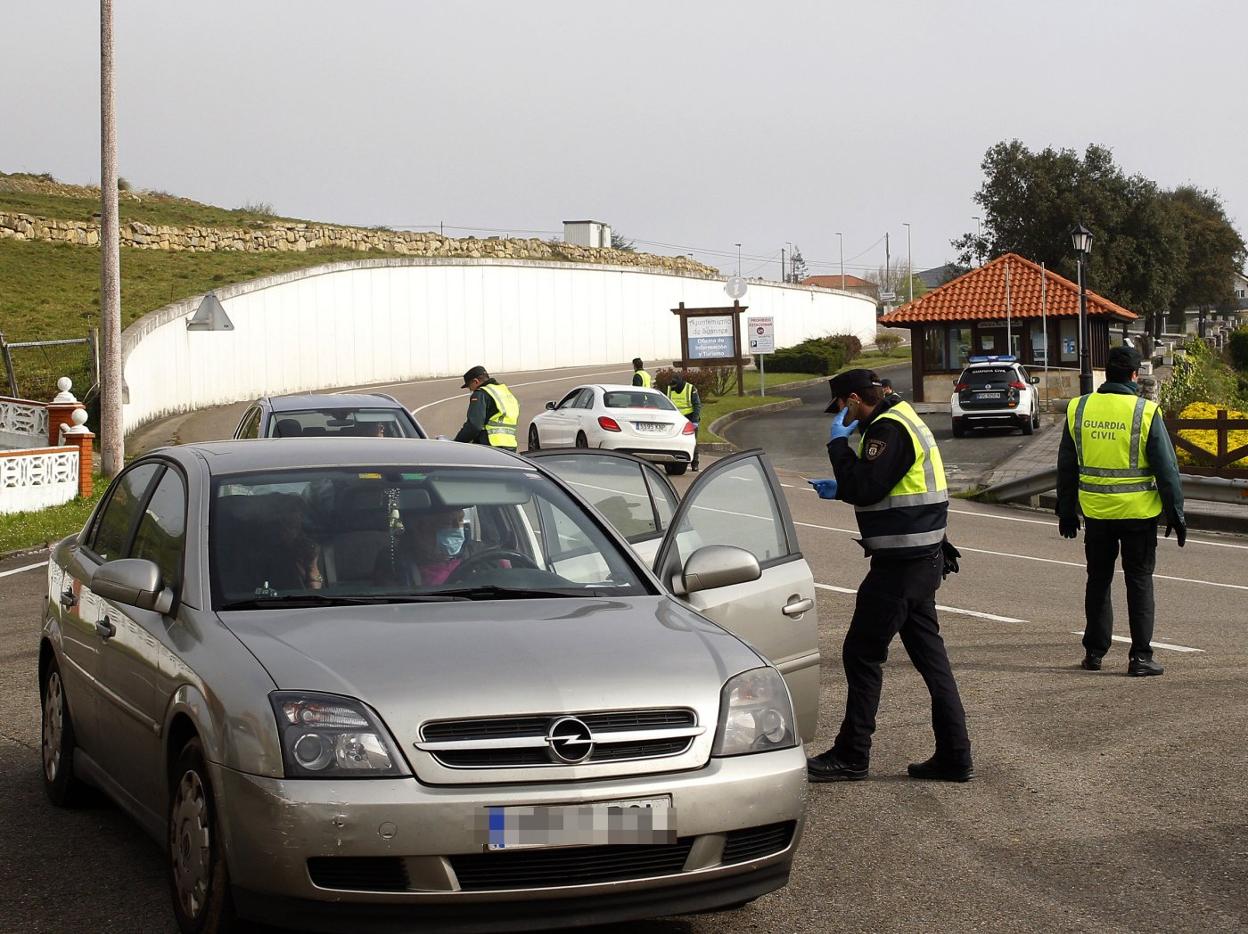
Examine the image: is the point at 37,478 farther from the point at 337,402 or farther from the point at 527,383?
the point at 527,383

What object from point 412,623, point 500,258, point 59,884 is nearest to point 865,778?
point 412,623

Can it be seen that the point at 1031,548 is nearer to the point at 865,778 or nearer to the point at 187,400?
the point at 865,778

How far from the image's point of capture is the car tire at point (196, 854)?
4.43m

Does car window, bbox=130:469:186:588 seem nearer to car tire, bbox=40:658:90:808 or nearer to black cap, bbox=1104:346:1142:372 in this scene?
car tire, bbox=40:658:90:808

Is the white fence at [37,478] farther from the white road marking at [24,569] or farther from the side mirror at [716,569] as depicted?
the side mirror at [716,569]

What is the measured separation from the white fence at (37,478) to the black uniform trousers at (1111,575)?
49.7 feet

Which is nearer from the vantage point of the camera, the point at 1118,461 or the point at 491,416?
the point at 1118,461

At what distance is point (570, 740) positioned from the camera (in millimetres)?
4266

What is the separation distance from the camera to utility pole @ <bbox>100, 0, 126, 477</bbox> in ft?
73.8

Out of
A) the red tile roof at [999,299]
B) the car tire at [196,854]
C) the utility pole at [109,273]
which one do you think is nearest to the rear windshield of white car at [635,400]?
the utility pole at [109,273]

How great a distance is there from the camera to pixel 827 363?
66.5 metres

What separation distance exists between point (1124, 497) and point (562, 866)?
630 cm

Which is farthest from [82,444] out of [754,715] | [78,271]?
[78,271]

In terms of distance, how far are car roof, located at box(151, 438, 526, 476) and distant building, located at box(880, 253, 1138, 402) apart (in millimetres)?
47694
